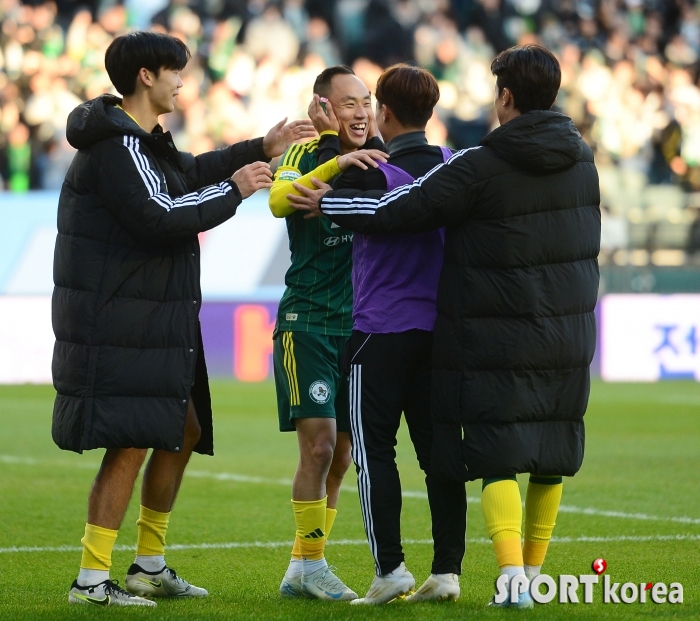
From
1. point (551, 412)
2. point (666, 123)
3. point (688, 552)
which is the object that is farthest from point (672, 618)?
point (666, 123)

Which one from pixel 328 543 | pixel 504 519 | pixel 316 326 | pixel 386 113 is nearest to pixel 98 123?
pixel 386 113

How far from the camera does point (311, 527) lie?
17.0ft

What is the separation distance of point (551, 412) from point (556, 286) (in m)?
0.43

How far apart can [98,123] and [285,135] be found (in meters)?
0.92

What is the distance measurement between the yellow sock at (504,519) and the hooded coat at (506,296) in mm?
69

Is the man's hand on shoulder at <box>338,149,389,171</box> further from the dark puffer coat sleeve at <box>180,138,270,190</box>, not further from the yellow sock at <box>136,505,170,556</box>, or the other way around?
the yellow sock at <box>136,505,170,556</box>

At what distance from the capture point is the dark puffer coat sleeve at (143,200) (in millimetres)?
4777

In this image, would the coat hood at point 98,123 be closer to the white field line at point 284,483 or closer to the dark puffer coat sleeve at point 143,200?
the dark puffer coat sleeve at point 143,200

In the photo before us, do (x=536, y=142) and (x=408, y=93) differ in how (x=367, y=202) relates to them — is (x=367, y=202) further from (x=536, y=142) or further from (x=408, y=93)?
(x=536, y=142)

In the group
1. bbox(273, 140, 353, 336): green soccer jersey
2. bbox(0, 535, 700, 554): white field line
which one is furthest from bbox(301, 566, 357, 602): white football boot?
bbox(0, 535, 700, 554): white field line

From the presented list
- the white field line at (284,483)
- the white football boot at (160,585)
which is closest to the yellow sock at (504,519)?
the white football boot at (160,585)

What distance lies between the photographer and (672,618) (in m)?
4.45

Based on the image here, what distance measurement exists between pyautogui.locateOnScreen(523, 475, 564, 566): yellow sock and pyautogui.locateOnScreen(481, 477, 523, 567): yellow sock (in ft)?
0.80

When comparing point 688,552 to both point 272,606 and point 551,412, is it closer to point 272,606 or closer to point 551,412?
point 551,412
